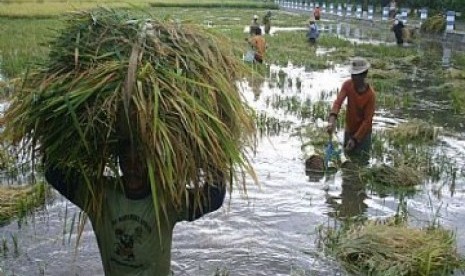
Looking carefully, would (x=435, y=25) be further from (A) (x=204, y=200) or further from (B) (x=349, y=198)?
(A) (x=204, y=200)

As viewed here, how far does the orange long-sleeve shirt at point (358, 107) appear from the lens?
20.2ft

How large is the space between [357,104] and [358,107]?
0.03 m

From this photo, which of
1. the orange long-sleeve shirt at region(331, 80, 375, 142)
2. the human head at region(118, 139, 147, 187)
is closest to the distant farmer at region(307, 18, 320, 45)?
the orange long-sleeve shirt at region(331, 80, 375, 142)

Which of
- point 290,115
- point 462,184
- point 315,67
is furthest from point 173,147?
point 315,67

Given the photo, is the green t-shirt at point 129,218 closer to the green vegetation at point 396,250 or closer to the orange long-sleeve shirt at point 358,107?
the green vegetation at point 396,250

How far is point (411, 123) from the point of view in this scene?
327 inches

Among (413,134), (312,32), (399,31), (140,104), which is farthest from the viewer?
(312,32)

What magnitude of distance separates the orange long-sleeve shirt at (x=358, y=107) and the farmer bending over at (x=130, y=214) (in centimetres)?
374

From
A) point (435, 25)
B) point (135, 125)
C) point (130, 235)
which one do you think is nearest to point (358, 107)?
point (130, 235)

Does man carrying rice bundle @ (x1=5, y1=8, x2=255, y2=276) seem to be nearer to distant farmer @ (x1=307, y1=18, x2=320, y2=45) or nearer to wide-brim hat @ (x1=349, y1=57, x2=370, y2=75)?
wide-brim hat @ (x1=349, y1=57, x2=370, y2=75)

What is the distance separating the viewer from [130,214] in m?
2.46

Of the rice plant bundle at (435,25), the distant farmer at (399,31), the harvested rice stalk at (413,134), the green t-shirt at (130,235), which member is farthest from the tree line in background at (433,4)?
the green t-shirt at (130,235)

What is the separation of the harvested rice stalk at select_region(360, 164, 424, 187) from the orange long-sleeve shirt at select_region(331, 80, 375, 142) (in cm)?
37

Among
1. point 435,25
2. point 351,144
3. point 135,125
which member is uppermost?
point 135,125
